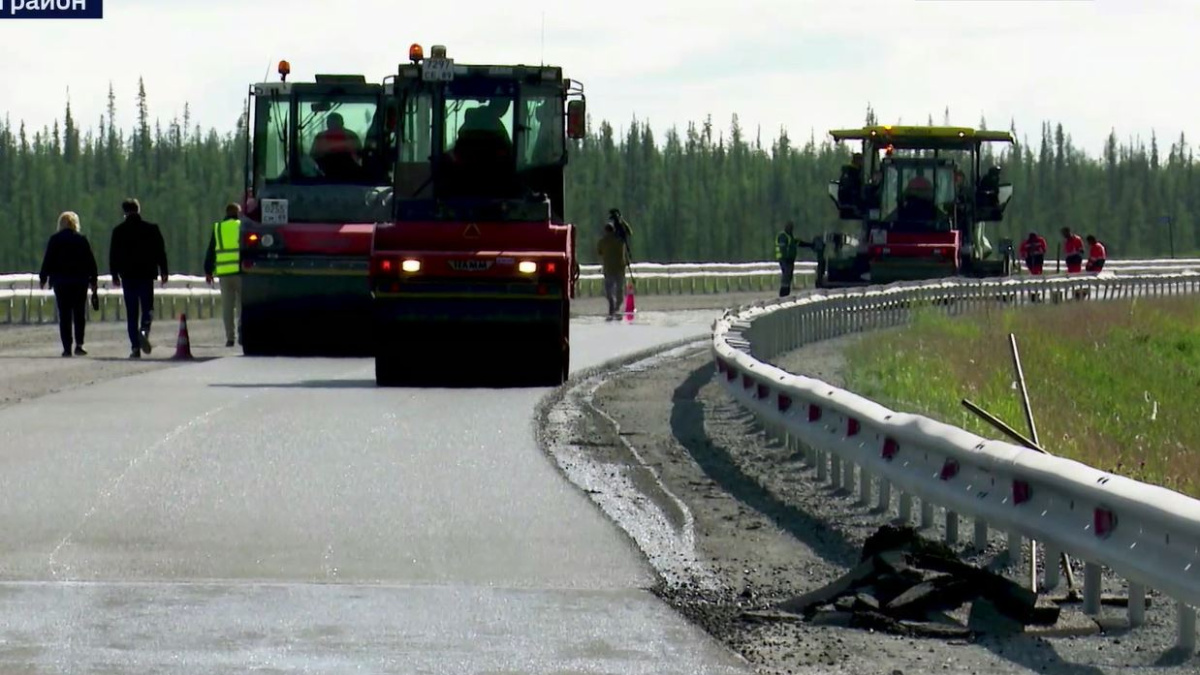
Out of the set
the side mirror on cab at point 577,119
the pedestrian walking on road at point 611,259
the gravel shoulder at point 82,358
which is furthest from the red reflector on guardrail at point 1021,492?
the pedestrian walking on road at point 611,259

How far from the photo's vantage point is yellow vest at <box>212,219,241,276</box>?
29516 millimetres

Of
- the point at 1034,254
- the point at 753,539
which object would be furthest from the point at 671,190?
the point at 753,539

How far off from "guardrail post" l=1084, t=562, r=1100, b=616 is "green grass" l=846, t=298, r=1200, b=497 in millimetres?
4097

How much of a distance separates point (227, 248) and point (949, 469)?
20129 millimetres

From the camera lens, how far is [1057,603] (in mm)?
9336

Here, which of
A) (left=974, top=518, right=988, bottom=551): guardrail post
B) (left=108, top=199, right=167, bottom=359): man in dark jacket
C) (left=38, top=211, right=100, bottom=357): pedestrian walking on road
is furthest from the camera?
(left=108, top=199, right=167, bottom=359): man in dark jacket

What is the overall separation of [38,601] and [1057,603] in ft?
13.0

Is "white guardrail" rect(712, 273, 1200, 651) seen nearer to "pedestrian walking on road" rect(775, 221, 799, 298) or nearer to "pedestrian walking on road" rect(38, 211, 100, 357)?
"pedestrian walking on road" rect(38, 211, 100, 357)

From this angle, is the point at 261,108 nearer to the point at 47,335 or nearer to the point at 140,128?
the point at 47,335

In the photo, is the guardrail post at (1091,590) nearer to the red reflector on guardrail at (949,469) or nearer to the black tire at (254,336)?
the red reflector on guardrail at (949,469)

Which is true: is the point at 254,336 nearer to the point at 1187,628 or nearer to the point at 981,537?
the point at 981,537

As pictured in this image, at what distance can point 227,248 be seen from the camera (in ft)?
97.0

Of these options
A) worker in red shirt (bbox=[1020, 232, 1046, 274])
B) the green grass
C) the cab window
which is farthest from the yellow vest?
worker in red shirt (bbox=[1020, 232, 1046, 274])

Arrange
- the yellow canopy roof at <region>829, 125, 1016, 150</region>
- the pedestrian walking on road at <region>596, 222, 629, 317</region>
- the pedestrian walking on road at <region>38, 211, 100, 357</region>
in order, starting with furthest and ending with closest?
1. the yellow canopy roof at <region>829, 125, 1016, 150</region>
2. the pedestrian walking on road at <region>596, 222, 629, 317</region>
3. the pedestrian walking on road at <region>38, 211, 100, 357</region>
